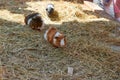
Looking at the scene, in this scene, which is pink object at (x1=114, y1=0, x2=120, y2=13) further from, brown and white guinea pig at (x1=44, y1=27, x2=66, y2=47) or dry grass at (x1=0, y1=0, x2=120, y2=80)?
brown and white guinea pig at (x1=44, y1=27, x2=66, y2=47)

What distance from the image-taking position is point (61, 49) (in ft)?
12.7

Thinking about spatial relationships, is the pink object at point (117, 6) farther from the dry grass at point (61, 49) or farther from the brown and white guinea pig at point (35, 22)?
the brown and white guinea pig at point (35, 22)

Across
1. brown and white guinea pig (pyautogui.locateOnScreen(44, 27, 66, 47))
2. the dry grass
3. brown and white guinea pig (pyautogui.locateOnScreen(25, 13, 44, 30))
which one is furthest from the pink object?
brown and white guinea pig (pyautogui.locateOnScreen(44, 27, 66, 47))

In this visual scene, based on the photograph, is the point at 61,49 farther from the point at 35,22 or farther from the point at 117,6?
Answer: the point at 117,6

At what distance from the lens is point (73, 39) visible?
4238mm

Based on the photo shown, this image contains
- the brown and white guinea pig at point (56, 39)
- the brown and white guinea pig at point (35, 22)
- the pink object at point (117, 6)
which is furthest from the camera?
the pink object at point (117, 6)

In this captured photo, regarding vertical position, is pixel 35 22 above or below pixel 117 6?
below

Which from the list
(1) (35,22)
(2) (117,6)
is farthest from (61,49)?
(2) (117,6)

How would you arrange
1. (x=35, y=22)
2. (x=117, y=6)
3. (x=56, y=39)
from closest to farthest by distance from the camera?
(x=56, y=39) < (x=35, y=22) < (x=117, y=6)

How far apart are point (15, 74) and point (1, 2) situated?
277cm

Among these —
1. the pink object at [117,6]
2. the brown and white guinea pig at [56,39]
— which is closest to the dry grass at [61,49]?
the brown and white guinea pig at [56,39]

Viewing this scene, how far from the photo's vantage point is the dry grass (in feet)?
11.0

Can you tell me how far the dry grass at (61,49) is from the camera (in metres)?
3.35

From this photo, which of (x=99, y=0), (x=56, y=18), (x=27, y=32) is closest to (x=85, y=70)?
(x=27, y=32)
